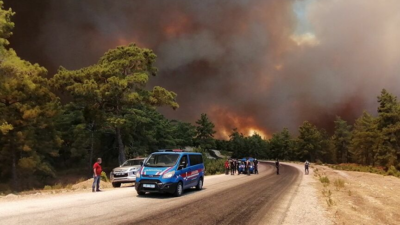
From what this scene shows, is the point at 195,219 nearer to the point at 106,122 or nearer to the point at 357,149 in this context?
the point at 106,122

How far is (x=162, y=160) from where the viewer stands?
585 inches

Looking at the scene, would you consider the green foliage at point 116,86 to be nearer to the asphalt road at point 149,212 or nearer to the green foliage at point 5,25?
the green foliage at point 5,25

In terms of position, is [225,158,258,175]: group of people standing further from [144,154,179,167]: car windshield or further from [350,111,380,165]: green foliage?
[350,111,380,165]: green foliage

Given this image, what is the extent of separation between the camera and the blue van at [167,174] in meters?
13.5

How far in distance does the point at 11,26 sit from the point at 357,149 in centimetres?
10436

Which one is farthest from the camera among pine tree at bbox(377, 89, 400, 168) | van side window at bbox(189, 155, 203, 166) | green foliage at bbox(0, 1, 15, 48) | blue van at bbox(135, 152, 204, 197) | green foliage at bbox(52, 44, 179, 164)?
pine tree at bbox(377, 89, 400, 168)

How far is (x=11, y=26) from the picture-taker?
27031 millimetres

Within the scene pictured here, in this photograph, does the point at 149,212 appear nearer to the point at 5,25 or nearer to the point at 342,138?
the point at 5,25

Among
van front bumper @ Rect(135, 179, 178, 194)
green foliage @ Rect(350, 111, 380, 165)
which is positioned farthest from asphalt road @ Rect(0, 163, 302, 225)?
green foliage @ Rect(350, 111, 380, 165)

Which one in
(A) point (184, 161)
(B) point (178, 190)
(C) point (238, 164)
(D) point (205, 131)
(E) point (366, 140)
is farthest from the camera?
(D) point (205, 131)

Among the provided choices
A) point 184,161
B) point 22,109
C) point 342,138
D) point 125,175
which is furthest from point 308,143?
point 184,161

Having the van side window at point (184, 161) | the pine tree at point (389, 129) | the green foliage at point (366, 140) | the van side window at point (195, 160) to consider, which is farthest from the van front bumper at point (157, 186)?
the green foliage at point (366, 140)

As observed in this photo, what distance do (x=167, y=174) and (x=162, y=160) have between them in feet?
4.29

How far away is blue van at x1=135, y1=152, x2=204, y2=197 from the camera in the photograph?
1352 centimetres
